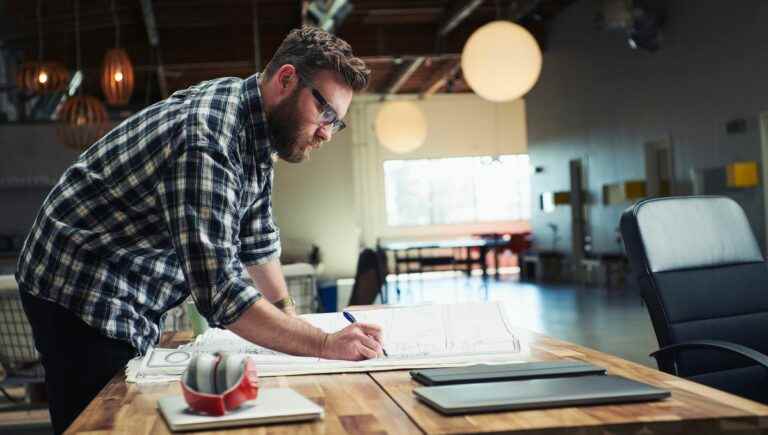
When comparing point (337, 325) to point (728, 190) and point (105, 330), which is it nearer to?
point (105, 330)

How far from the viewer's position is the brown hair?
1701 mm

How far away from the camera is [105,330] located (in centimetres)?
178

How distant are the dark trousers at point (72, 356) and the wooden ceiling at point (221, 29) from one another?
855 centimetres

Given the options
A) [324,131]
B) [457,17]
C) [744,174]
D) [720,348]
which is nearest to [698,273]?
[720,348]

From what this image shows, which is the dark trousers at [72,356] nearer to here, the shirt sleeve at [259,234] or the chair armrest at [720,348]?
the shirt sleeve at [259,234]

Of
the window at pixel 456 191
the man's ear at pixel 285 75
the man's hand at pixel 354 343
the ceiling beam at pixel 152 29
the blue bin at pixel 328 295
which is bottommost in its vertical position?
the blue bin at pixel 328 295

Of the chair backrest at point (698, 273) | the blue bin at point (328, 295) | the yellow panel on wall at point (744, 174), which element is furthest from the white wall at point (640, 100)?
the chair backrest at point (698, 273)

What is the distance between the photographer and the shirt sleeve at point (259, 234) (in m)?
2.08

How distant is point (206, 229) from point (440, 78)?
17.5 m

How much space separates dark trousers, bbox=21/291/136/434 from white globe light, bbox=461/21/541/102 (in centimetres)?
526

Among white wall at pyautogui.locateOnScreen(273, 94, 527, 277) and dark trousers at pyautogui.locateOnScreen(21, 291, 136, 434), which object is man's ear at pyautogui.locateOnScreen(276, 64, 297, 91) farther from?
white wall at pyautogui.locateOnScreen(273, 94, 527, 277)

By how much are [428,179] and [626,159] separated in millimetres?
9341

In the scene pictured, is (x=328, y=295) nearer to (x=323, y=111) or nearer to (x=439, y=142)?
(x=323, y=111)

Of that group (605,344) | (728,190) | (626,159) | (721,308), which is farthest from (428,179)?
(721,308)
